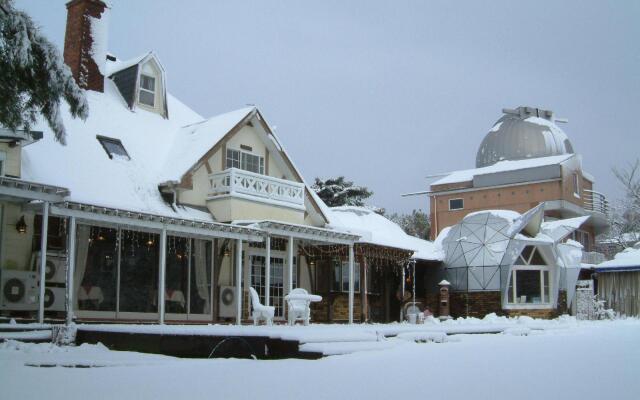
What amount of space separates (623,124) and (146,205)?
88.5ft

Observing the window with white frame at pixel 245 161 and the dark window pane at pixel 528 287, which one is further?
the dark window pane at pixel 528 287

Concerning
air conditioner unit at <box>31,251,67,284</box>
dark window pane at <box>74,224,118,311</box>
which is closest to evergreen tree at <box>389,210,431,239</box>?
dark window pane at <box>74,224,118,311</box>

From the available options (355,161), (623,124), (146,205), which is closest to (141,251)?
(146,205)

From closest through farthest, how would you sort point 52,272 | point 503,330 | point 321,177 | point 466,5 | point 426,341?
point 426,341, point 52,272, point 503,330, point 466,5, point 321,177

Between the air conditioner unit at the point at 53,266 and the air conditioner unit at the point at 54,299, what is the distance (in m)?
0.21

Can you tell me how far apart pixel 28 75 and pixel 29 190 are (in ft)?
18.3

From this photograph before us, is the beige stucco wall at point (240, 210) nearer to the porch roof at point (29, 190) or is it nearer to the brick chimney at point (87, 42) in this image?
the brick chimney at point (87, 42)

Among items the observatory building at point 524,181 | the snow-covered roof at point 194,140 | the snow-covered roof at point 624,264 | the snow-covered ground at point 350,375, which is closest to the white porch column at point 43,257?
the snow-covered ground at point 350,375

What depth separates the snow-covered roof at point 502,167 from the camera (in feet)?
144

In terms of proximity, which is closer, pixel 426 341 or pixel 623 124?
pixel 426 341

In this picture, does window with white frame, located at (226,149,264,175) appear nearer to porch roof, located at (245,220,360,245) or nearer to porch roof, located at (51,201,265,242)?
porch roof, located at (245,220,360,245)

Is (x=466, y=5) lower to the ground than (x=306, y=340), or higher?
higher

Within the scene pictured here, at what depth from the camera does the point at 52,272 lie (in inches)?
640

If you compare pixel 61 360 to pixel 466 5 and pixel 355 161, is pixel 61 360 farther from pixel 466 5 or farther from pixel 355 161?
pixel 355 161
